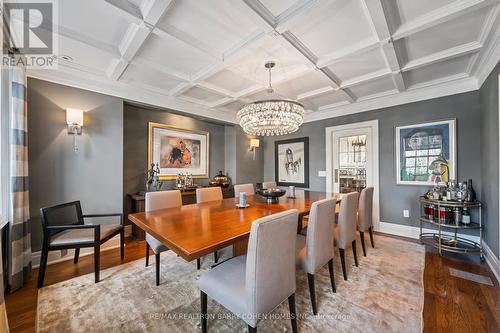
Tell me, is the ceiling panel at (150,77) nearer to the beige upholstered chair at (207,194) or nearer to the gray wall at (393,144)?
the beige upholstered chair at (207,194)

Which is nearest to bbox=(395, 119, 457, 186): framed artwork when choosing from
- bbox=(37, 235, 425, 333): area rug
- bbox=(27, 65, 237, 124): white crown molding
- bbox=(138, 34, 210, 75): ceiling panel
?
bbox=(37, 235, 425, 333): area rug

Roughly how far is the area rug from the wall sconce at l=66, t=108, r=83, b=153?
70.0 inches

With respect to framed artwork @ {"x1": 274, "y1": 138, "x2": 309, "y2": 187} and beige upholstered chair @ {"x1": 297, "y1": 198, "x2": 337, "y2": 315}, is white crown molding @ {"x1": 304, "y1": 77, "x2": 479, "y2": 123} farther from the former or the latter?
beige upholstered chair @ {"x1": 297, "y1": 198, "x2": 337, "y2": 315}

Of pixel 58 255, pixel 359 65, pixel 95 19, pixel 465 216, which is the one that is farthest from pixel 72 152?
pixel 465 216

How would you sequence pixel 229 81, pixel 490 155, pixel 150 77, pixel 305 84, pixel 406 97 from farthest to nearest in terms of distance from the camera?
pixel 406 97
pixel 305 84
pixel 229 81
pixel 150 77
pixel 490 155

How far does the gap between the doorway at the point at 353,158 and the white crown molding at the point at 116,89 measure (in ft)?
8.79

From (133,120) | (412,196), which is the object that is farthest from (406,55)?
(133,120)

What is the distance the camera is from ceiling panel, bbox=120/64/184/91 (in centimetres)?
271

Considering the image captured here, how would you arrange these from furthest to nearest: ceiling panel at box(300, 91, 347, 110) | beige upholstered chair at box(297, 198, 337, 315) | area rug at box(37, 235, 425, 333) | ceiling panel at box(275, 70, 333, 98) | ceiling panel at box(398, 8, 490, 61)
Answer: ceiling panel at box(300, 91, 347, 110) < ceiling panel at box(275, 70, 333, 98) < ceiling panel at box(398, 8, 490, 61) < beige upholstered chair at box(297, 198, 337, 315) < area rug at box(37, 235, 425, 333)

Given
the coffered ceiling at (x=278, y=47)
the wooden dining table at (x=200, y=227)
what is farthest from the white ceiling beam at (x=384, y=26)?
the wooden dining table at (x=200, y=227)

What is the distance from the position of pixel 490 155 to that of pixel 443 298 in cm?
182

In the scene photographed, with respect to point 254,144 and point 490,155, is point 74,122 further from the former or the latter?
point 490,155

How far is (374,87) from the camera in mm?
3270

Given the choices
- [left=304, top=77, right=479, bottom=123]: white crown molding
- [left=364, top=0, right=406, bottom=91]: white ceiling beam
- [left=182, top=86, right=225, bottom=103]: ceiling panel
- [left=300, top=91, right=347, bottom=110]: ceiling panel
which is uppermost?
[left=182, top=86, right=225, bottom=103]: ceiling panel
